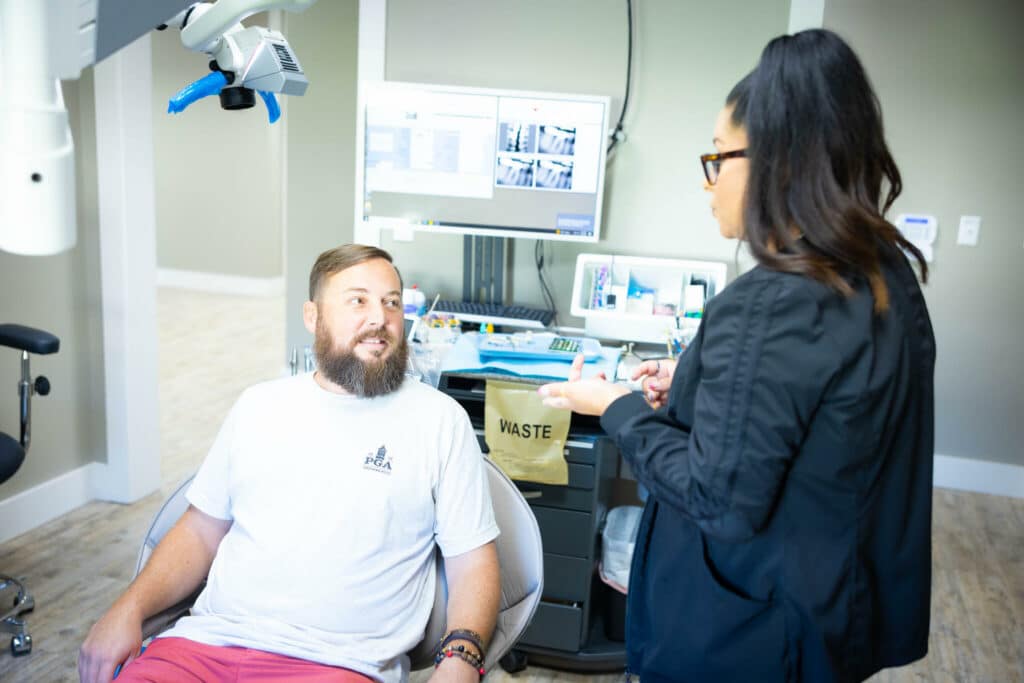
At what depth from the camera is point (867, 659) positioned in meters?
1.04

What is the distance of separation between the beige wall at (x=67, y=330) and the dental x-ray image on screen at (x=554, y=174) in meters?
1.46

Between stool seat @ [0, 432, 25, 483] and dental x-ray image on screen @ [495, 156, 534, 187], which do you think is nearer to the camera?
stool seat @ [0, 432, 25, 483]

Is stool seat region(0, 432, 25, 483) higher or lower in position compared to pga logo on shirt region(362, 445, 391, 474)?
lower

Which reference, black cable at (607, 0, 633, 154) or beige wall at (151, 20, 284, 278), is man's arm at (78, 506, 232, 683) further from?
beige wall at (151, 20, 284, 278)

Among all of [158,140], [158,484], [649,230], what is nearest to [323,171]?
[158,484]

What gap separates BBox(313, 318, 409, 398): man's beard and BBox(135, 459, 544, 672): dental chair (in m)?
0.24

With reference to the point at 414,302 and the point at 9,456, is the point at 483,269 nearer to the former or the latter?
the point at 414,302

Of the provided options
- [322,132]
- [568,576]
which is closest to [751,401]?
[568,576]

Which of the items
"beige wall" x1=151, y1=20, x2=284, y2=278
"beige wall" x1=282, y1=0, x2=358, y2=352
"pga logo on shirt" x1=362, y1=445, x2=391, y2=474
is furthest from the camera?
"beige wall" x1=151, y1=20, x2=284, y2=278

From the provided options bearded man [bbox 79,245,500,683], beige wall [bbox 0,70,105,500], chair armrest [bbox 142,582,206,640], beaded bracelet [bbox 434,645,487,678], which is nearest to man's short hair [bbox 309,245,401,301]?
bearded man [bbox 79,245,500,683]

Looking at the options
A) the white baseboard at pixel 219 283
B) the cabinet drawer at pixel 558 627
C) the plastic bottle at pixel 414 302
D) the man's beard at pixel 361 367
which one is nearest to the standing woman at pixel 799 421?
the man's beard at pixel 361 367

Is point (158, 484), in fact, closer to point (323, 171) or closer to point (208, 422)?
point (208, 422)

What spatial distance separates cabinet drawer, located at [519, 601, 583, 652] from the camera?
227cm

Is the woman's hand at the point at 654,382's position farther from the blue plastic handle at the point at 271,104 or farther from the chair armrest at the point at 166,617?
the chair armrest at the point at 166,617
